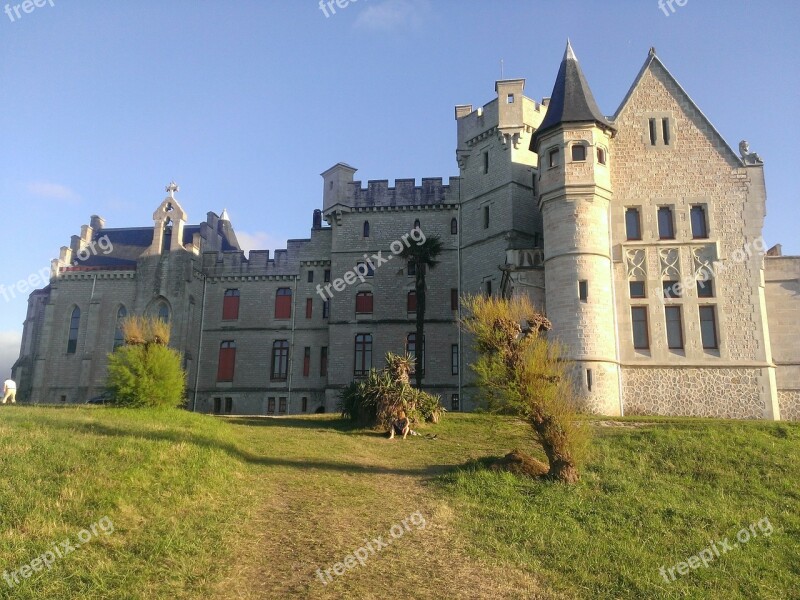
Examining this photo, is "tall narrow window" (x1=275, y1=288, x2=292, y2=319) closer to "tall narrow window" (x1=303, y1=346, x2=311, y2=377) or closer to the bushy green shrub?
"tall narrow window" (x1=303, y1=346, x2=311, y2=377)

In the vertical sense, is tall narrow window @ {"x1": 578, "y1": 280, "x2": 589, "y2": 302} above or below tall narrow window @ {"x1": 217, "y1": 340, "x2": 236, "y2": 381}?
above

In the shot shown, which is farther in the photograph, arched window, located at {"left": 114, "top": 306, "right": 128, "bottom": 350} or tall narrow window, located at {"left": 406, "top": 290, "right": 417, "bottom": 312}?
arched window, located at {"left": 114, "top": 306, "right": 128, "bottom": 350}

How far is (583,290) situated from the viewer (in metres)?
24.0

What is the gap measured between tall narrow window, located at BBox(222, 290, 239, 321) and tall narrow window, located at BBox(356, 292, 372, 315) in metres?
7.84

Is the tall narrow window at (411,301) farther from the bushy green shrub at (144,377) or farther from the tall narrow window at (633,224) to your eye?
the bushy green shrub at (144,377)

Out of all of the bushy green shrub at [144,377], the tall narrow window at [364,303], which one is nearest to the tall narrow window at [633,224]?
the tall narrow window at [364,303]

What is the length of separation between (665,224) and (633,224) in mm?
1248

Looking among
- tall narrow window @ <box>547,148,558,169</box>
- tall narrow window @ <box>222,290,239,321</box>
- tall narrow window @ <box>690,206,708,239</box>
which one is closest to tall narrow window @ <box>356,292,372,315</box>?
tall narrow window @ <box>222,290,239,321</box>

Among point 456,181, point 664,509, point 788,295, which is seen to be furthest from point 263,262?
point 664,509

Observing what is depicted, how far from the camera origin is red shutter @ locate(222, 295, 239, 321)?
39312 millimetres

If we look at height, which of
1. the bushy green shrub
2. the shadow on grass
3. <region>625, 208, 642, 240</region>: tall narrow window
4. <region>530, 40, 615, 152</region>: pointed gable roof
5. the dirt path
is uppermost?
<region>530, 40, 615, 152</region>: pointed gable roof

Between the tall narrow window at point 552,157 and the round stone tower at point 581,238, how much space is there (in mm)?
39

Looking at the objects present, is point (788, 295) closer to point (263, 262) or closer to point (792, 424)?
point (792, 424)

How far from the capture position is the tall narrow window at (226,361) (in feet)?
126
